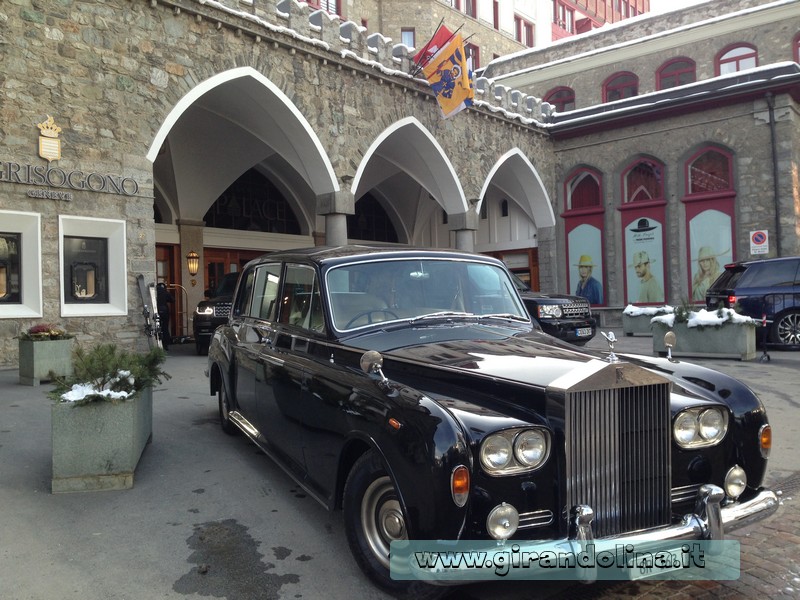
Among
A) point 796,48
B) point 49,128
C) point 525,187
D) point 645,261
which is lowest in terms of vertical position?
point 645,261

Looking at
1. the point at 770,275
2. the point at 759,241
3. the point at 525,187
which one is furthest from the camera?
the point at 525,187

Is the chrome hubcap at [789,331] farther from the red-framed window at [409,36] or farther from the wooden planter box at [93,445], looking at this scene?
the red-framed window at [409,36]

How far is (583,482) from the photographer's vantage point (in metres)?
2.53

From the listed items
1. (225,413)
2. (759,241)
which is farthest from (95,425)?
(759,241)

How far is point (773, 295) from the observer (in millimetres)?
11938

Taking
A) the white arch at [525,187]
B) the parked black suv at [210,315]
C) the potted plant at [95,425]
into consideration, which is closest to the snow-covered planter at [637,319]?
the white arch at [525,187]

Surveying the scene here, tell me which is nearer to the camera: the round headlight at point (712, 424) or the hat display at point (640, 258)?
the round headlight at point (712, 424)

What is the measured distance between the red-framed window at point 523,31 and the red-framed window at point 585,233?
1378 centimetres

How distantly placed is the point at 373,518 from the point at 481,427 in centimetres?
77

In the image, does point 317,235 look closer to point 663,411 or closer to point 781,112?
point 781,112

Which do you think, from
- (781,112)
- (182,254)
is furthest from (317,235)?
(781,112)

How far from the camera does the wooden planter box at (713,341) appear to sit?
10570 mm

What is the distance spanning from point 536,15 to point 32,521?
35574 millimetres

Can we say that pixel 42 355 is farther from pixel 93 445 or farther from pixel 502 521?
pixel 502 521
